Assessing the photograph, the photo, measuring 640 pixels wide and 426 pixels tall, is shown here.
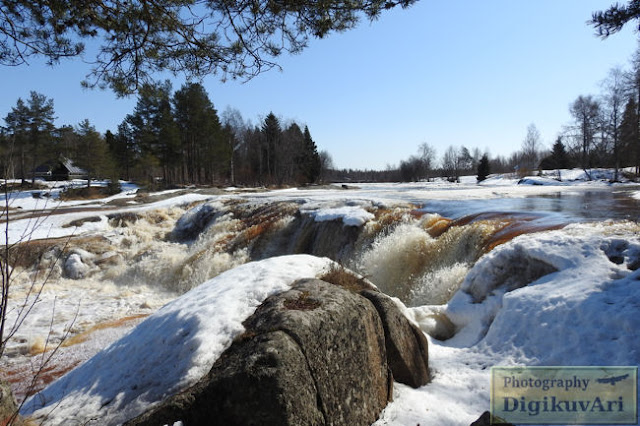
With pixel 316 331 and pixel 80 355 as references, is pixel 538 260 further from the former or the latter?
pixel 80 355

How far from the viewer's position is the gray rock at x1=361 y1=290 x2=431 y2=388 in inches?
138

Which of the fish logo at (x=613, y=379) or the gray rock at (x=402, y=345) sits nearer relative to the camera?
the fish logo at (x=613, y=379)

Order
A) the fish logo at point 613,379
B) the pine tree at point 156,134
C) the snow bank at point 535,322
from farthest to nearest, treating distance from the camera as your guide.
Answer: the pine tree at point 156,134 → the snow bank at point 535,322 → the fish logo at point 613,379

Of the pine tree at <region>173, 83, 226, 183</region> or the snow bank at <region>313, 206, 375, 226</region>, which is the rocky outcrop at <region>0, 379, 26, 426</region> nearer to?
the snow bank at <region>313, 206, 375, 226</region>

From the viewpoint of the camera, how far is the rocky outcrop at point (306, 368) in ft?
7.48

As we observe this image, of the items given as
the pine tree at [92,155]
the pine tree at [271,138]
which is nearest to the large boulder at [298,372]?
the pine tree at [92,155]

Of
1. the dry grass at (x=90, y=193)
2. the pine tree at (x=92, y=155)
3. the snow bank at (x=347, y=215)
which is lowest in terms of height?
the snow bank at (x=347, y=215)

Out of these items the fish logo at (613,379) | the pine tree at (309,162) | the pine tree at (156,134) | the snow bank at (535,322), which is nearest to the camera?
the fish logo at (613,379)

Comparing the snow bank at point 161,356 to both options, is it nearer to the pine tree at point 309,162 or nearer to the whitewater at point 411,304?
the whitewater at point 411,304

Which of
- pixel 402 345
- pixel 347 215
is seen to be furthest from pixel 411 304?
pixel 347 215

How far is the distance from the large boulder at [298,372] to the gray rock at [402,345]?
223 mm

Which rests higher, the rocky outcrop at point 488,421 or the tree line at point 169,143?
the tree line at point 169,143

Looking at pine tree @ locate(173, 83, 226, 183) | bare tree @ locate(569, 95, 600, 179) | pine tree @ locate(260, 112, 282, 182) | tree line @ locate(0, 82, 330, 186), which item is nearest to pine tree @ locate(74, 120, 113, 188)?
tree line @ locate(0, 82, 330, 186)

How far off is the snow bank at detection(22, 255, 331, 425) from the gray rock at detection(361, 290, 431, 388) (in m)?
0.93
